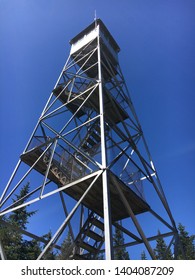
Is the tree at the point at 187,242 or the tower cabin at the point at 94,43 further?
the tree at the point at 187,242

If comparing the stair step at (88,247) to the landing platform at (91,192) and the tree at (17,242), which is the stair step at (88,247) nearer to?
the landing platform at (91,192)

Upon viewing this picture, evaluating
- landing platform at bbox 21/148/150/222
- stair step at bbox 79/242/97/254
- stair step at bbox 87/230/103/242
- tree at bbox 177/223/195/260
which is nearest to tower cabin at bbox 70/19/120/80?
landing platform at bbox 21/148/150/222

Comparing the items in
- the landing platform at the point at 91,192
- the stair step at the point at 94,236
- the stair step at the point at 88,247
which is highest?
the landing platform at the point at 91,192

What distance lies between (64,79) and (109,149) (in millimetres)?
5290

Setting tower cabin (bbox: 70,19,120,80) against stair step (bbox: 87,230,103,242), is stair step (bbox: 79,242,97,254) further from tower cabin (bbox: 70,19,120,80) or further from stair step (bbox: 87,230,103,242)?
tower cabin (bbox: 70,19,120,80)

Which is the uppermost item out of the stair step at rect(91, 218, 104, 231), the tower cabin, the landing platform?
the tower cabin

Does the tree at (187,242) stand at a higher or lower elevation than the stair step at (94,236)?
higher

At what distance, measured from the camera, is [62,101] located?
41.8 ft

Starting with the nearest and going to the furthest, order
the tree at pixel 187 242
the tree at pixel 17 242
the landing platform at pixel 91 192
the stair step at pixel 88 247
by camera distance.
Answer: the landing platform at pixel 91 192
the stair step at pixel 88 247
the tree at pixel 17 242
the tree at pixel 187 242

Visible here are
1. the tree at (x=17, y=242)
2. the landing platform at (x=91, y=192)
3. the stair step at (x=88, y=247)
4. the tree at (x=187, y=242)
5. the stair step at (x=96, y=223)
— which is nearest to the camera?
the landing platform at (x=91, y=192)

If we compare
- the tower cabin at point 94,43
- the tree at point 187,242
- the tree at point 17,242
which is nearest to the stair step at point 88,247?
the tower cabin at point 94,43

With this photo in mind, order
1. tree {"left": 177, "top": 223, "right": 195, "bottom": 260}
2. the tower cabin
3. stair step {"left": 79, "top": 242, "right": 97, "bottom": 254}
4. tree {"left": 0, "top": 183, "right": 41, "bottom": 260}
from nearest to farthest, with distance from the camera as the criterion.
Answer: stair step {"left": 79, "top": 242, "right": 97, "bottom": 254}
the tower cabin
tree {"left": 0, "top": 183, "right": 41, "bottom": 260}
tree {"left": 177, "top": 223, "right": 195, "bottom": 260}
